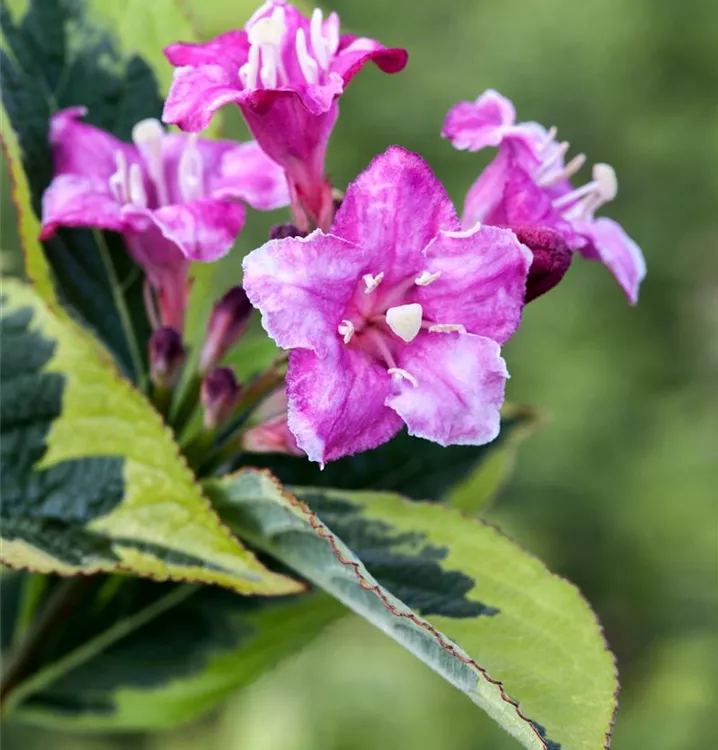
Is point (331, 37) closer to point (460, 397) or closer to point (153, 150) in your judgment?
point (153, 150)

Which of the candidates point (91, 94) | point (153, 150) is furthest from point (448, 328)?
point (91, 94)

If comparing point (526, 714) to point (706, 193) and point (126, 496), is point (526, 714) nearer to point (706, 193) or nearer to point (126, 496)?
point (126, 496)

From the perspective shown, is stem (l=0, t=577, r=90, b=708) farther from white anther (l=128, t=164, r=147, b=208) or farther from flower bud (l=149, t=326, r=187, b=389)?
white anther (l=128, t=164, r=147, b=208)

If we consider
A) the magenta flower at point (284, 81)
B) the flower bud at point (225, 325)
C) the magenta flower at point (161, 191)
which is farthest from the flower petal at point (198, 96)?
the flower bud at point (225, 325)

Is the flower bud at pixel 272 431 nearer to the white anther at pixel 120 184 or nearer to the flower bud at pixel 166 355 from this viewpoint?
the flower bud at pixel 166 355

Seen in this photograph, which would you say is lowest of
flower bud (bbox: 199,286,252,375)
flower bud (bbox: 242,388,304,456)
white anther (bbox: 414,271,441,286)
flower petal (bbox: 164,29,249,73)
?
flower bud (bbox: 242,388,304,456)

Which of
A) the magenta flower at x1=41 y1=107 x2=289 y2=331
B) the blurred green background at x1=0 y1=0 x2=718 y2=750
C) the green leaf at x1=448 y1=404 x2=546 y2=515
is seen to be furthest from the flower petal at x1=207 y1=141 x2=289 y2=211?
the blurred green background at x1=0 y1=0 x2=718 y2=750
